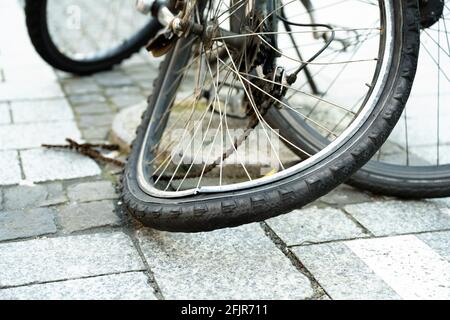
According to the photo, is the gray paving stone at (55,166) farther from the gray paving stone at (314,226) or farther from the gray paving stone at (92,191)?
the gray paving stone at (314,226)

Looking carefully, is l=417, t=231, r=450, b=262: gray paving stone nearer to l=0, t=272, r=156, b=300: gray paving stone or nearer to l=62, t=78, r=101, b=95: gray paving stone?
l=0, t=272, r=156, b=300: gray paving stone

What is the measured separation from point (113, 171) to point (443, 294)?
1.66 meters

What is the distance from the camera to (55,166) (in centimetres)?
331

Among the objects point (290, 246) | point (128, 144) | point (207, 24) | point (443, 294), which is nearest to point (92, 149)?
point (128, 144)

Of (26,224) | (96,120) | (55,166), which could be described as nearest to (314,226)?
(26,224)

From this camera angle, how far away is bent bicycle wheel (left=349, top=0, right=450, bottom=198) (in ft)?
9.46

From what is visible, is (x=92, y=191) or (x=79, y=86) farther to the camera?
(x=79, y=86)

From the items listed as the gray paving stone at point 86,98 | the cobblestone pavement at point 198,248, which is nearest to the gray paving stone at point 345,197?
the cobblestone pavement at point 198,248

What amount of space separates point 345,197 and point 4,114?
6.72 feet

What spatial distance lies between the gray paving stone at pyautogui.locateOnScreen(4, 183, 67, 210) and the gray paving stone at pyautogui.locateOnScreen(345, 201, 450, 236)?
125cm

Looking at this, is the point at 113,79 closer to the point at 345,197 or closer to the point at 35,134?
the point at 35,134

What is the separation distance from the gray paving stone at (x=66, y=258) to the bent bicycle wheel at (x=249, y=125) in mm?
154

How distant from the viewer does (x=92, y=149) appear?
3473 mm
